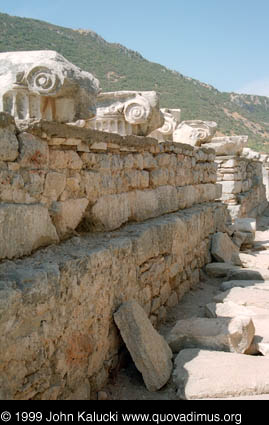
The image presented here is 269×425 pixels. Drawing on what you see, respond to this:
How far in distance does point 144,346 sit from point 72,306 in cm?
72

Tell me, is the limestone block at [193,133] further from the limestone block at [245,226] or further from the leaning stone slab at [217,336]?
A: the leaning stone slab at [217,336]

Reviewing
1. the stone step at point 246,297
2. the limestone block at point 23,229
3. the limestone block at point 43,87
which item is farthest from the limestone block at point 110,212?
the stone step at point 246,297

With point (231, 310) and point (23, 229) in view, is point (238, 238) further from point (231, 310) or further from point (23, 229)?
point (23, 229)

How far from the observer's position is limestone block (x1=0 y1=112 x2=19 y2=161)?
92.4 inches

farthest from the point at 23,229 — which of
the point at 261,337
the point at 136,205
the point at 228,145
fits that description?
the point at 228,145

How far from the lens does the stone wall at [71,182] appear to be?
241 cm

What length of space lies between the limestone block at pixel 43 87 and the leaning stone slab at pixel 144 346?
192cm

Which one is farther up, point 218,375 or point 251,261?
point 218,375

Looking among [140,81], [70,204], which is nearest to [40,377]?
[70,204]

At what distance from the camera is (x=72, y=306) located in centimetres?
238

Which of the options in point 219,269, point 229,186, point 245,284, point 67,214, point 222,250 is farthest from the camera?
point 229,186

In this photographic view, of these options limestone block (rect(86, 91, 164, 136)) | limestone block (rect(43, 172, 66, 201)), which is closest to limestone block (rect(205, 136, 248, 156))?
limestone block (rect(86, 91, 164, 136))

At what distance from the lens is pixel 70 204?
9.81ft
